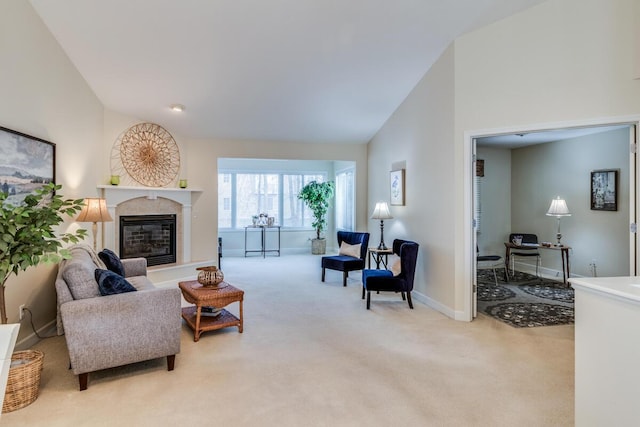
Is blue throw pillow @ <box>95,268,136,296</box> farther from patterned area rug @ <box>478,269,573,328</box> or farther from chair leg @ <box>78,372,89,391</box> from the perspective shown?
patterned area rug @ <box>478,269,573,328</box>


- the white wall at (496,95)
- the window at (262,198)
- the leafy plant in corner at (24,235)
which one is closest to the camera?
the leafy plant in corner at (24,235)

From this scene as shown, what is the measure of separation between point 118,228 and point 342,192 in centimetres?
483

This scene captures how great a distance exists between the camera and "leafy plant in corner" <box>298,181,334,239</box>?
900 cm

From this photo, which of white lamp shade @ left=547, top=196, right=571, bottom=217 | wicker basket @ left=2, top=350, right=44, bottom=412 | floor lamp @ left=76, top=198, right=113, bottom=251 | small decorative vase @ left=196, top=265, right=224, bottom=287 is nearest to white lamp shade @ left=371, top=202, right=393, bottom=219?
white lamp shade @ left=547, top=196, right=571, bottom=217

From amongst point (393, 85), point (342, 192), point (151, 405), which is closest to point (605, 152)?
point (393, 85)

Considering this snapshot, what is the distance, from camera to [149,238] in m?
6.12

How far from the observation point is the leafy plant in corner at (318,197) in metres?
9.00

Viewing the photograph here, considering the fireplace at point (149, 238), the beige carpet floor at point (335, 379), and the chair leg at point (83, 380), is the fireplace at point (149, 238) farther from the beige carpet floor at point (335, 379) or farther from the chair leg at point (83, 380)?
the chair leg at point (83, 380)

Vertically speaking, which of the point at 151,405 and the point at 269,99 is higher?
the point at 269,99

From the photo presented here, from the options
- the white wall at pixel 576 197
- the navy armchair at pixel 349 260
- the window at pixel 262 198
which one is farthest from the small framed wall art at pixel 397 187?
the window at pixel 262 198

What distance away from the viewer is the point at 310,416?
227 cm

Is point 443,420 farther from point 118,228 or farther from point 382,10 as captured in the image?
point 118,228

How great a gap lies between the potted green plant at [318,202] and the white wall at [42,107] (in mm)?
4953

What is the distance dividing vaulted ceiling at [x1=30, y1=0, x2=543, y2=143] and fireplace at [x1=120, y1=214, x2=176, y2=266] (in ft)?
5.15
